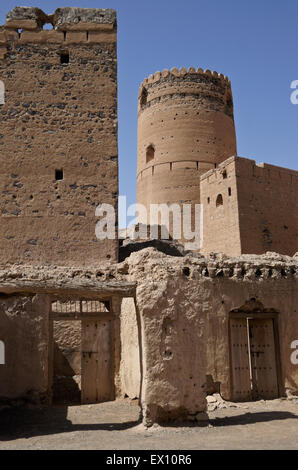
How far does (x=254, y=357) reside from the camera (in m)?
9.58

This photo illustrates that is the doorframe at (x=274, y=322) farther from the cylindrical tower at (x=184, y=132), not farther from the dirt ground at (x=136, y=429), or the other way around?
the cylindrical tower at (x=184, y=132)

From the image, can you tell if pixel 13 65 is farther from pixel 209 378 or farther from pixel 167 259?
pixel 209 378

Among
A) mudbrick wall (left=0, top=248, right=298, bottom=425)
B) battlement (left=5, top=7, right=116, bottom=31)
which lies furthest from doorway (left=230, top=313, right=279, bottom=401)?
battlement (left=5, top=7, right=116, bottom=31)

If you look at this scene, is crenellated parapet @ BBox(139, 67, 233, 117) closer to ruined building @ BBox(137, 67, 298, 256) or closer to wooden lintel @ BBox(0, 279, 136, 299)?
ruined building @ BBox(137, 67, 298, 256)

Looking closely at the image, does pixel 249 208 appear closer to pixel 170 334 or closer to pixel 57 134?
pixel 57 134

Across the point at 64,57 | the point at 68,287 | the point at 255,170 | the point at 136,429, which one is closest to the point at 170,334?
the point at 136,429

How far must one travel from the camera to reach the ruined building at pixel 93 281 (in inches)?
276

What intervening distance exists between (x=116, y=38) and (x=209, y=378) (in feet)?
28.0

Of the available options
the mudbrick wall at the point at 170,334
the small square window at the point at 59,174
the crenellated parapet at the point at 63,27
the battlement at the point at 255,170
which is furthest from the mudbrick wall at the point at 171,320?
the battlement at the point at 255,170

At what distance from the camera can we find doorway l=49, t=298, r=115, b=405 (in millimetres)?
10055

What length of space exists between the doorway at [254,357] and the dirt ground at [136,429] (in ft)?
1.26

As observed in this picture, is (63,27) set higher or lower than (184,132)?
lower

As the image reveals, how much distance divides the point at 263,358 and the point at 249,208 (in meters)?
7.96

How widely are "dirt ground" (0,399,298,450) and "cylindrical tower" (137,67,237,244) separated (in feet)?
45.0
